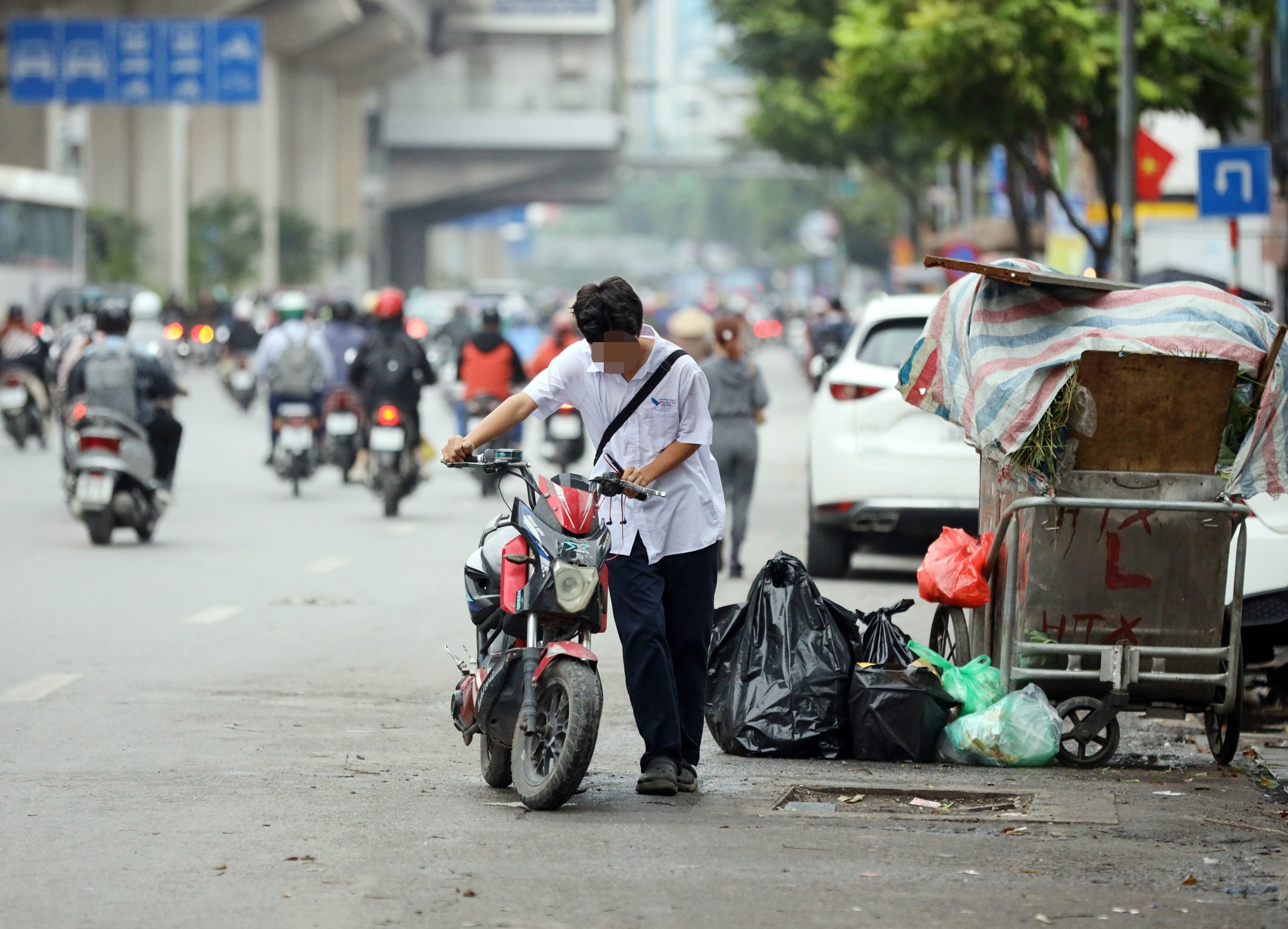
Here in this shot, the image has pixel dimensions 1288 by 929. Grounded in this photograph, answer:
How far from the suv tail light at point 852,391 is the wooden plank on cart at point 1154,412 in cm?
521

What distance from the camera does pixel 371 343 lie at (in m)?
17.4

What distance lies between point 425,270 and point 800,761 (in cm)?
9312

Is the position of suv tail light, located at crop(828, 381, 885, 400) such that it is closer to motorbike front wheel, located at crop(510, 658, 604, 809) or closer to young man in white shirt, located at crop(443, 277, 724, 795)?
young man in white shirt, located at crop(443, 277, 724, 795)

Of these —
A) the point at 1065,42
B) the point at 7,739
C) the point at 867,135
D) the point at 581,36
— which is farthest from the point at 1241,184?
the point at 581,36

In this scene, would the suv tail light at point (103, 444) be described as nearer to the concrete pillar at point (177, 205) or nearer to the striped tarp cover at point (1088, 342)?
the striped tarp cover at point (1088, 342)

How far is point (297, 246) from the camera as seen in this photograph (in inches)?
2653

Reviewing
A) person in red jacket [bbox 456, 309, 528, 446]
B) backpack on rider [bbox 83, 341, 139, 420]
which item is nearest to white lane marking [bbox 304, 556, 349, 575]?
backpack on rider [bbox 83, 341, 139, 420]

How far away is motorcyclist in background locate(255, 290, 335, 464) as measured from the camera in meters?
19.3

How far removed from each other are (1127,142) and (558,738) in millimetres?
16109

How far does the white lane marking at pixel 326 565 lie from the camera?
13.8 meters

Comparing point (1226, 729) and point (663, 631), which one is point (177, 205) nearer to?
point (1226, 729)

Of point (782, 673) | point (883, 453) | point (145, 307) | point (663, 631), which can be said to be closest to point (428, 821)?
point (663, 631)

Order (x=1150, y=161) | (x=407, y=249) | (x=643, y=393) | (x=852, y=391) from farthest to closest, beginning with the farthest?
(x=407, y=249), (x=1150, y=161), (x=852, y=391), (x=643, y=393)

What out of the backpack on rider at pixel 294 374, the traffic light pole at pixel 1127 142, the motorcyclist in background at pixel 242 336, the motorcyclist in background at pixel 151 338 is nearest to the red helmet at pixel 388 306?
the backpack on rider at pixel 294 374
